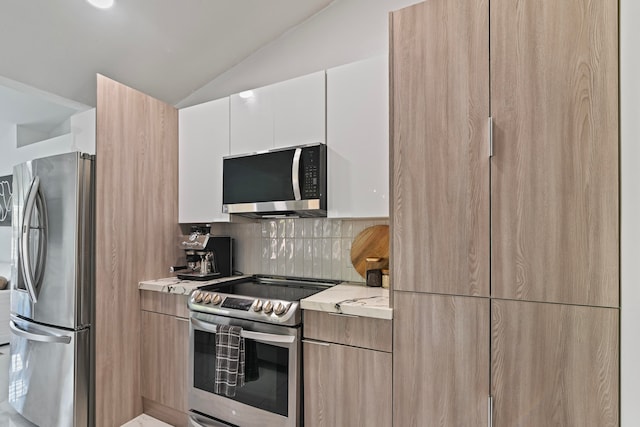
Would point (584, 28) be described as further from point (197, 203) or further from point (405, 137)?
point (197, 203)

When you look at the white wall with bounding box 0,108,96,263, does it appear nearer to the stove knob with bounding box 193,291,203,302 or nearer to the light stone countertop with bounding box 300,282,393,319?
the stove knob with bounding box 193,291,203,302

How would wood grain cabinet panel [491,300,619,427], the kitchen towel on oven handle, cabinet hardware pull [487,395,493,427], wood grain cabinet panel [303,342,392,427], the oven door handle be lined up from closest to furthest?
wood grain cabinet panel [491,300,619,427]
cabinet hardware pull [487,395,493,427]
wood grain cabinet panel [303,342,392,427]
the oven door handle
the kitchen towel on oven handle

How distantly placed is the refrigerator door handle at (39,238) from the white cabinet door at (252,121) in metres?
1.29

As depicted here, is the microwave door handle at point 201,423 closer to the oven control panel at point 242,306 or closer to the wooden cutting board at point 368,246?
the oven control panel at point 242,306

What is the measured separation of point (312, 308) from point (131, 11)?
219 centimetres

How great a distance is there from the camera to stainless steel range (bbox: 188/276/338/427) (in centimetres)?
178

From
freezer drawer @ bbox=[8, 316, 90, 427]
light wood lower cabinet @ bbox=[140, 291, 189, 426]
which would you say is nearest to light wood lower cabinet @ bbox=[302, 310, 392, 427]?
light wood lower cabinet @ bbox=[140, 291, 189, 426]

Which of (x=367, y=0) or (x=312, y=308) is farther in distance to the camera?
(x=367, y=0)

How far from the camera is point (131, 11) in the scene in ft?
7.26

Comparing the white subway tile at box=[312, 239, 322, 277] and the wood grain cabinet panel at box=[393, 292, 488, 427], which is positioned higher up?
the white subway tile at box=[312, 239, 322, 277]

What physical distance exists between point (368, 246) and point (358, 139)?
725 mm

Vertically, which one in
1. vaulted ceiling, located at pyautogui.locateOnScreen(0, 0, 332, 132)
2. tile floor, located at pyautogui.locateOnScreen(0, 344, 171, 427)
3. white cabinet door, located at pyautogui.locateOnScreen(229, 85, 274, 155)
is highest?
vaulted ceiling, located at pyautogui.locateOnScreen(0, 0, 332, 132)

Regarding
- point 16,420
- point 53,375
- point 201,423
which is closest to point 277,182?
point 201,423

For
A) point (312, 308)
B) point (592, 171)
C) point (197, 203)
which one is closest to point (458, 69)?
point (592, 171)
